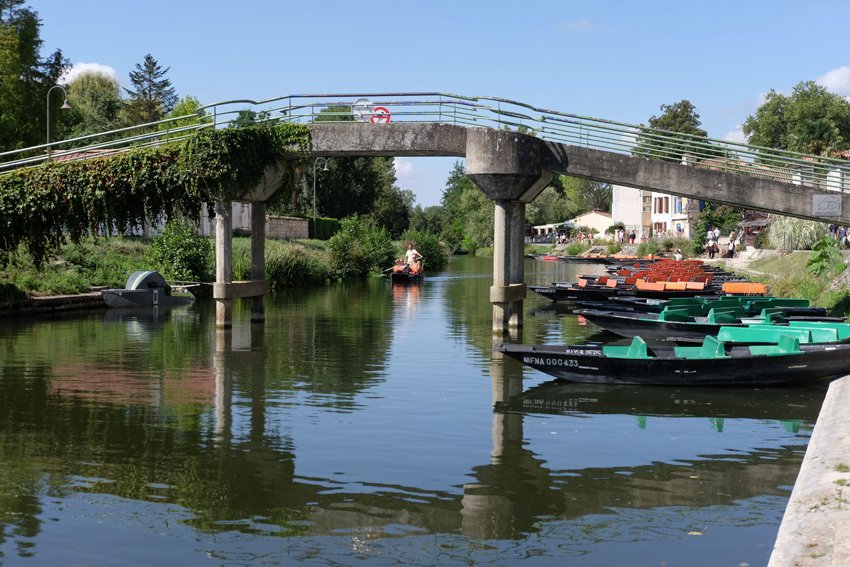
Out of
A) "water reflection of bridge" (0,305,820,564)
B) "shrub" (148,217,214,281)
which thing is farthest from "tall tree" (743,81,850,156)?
"water reflection of bridge" (0,305,820,564)

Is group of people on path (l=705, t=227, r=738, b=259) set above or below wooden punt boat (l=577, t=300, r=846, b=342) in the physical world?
above

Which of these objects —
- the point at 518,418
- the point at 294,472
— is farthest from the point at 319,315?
the point at 294,472

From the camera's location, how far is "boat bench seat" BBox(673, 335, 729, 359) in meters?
18.3

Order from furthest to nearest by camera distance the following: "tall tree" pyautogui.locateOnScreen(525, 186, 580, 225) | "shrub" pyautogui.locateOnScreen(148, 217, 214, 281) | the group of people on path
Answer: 1. "tall tree" pyautogui.locateOnScreen(525, 186, 580, 225)
2. the group of people on path
3. "shrub" pyautogui.locateOnScreen(148, 217, 214, 281)

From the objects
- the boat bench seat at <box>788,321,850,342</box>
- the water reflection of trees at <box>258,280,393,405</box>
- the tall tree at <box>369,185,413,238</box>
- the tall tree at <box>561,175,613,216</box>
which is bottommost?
the water reflection of trees at <box>258,280,393,405</box>

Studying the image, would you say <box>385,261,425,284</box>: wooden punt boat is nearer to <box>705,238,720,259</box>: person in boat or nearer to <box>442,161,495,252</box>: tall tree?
<box>705,238,720,259</box>: person in boat

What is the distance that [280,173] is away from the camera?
2773 centimetres

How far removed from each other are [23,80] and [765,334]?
2583 inches

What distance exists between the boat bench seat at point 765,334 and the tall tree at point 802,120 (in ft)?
254

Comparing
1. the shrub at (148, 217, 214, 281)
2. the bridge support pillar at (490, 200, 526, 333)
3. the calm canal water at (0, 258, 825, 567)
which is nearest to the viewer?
the calm canal water at (0, 258, 825, 567)

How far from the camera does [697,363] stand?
1792 centimetres

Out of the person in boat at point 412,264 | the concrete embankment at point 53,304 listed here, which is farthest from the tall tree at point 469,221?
the concrete embankment at point 53,304

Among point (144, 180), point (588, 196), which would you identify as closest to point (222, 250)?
point (144, 180)

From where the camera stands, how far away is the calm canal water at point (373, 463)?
31.6 feet
